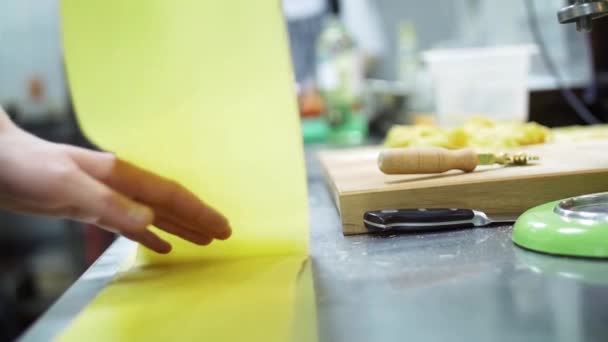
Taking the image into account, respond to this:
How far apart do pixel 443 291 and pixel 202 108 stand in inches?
11.3

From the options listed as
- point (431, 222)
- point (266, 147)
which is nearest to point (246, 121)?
point (266, 147)

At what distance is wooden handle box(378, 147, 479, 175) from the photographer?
765 millimetres

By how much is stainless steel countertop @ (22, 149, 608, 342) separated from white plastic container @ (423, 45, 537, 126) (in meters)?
0.80

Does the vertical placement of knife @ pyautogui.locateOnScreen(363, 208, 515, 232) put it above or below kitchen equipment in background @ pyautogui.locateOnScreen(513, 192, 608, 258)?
below

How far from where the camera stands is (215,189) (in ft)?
2.20

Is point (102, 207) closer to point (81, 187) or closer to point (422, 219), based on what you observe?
point (81, 187)

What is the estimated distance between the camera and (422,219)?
2.32ft

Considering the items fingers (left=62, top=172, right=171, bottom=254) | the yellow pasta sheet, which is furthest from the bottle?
fingers (left=62, top=172, right=171, bottom=254)

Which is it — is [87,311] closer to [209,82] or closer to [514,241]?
[209,82]

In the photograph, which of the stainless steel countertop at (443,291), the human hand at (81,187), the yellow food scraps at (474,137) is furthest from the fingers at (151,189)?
the yellow food scraps at (474,137)

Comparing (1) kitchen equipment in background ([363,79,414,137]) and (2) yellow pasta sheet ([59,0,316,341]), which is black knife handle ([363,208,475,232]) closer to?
(2) yellow pasta sheet ([59,0,316,341])

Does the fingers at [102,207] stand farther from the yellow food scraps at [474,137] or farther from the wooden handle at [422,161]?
the yellow food scraps at [474,137]

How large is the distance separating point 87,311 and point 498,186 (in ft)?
1.44

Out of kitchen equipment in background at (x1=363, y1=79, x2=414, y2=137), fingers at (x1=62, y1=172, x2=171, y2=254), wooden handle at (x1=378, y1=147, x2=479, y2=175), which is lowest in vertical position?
kitchen equipment in background at (x1=363, y1=79, x2=414, y2=137)
